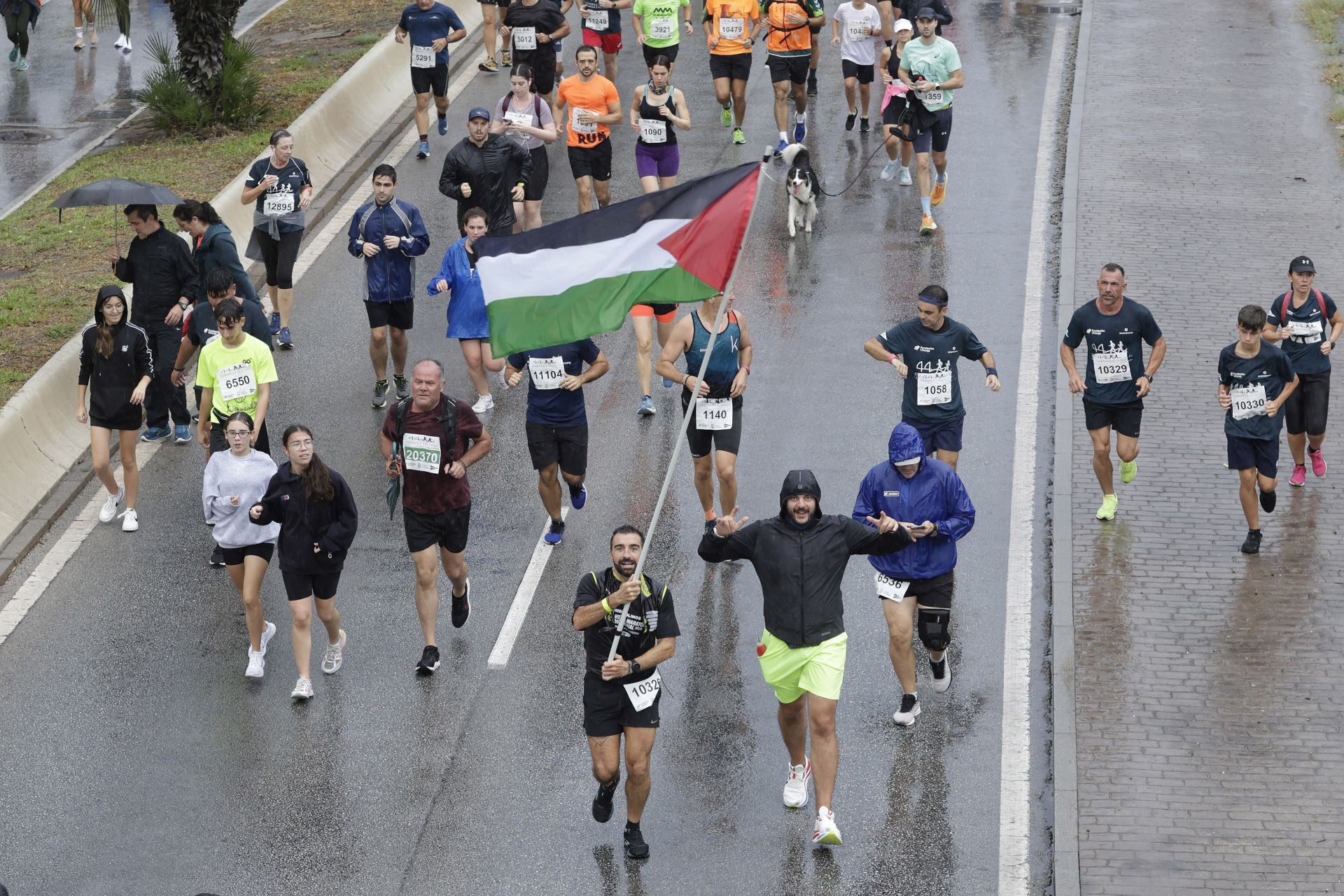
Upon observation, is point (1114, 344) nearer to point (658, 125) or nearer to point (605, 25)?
point (658, 125)

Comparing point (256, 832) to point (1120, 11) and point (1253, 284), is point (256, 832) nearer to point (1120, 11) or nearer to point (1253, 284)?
point (1253, 284)

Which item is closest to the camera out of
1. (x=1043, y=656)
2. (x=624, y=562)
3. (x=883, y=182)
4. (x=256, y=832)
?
(x=624, y=562)

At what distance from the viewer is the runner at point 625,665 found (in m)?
9.11

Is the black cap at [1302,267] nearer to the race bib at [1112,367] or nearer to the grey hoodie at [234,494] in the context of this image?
the race bib at [1112,367]

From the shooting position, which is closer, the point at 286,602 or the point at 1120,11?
the point at 286,602

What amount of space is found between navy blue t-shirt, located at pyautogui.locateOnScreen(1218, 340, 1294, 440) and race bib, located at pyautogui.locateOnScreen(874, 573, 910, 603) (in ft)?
10.6

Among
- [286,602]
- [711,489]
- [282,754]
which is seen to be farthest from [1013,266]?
[282,754]

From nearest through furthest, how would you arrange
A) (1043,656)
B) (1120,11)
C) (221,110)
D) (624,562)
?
1. (624,562)
2. (1043,656)
3. (221,110)
4. (1120,11)

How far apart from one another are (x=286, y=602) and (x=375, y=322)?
3.10 meters

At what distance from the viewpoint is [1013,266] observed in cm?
1688

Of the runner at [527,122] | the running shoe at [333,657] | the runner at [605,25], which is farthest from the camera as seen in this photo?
the runner at [605,25]

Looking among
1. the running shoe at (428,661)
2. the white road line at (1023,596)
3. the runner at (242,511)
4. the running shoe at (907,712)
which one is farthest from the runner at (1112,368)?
the runner at (242,511)

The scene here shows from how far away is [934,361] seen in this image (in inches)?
471

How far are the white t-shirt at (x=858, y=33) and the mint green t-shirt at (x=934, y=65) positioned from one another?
1994mm
